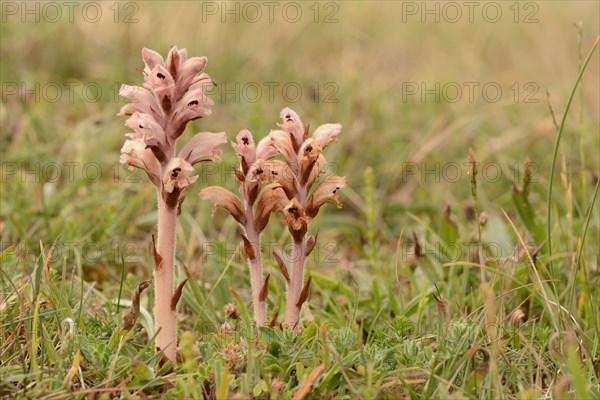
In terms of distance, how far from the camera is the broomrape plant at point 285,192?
9.23 ft

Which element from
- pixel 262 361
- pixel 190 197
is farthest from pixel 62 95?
pixel 262 361

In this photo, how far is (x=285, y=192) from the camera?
2.88 m

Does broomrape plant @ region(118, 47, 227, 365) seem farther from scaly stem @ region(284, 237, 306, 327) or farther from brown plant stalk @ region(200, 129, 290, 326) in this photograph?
scaly stem @ region(284, 237, 306, 327)

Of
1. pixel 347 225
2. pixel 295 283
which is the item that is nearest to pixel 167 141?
Answer: pixel 295 283

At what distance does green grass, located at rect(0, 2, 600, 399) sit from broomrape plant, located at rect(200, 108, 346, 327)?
0.16m

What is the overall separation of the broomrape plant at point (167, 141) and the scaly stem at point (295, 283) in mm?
408

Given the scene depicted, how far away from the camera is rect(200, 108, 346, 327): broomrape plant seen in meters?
2.81

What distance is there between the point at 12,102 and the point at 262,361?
154 inches

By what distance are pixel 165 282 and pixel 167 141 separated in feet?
1.62

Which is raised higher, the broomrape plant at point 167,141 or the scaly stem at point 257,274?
the broomrape plant at point 167,141

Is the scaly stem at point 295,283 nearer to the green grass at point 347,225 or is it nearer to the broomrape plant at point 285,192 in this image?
the broomrape plant at point 285,192

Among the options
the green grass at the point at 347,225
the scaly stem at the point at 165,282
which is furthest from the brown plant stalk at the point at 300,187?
the scaly stem at the point at 165,282

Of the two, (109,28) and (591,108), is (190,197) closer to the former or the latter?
(109,28)

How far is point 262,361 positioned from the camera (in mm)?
2752
